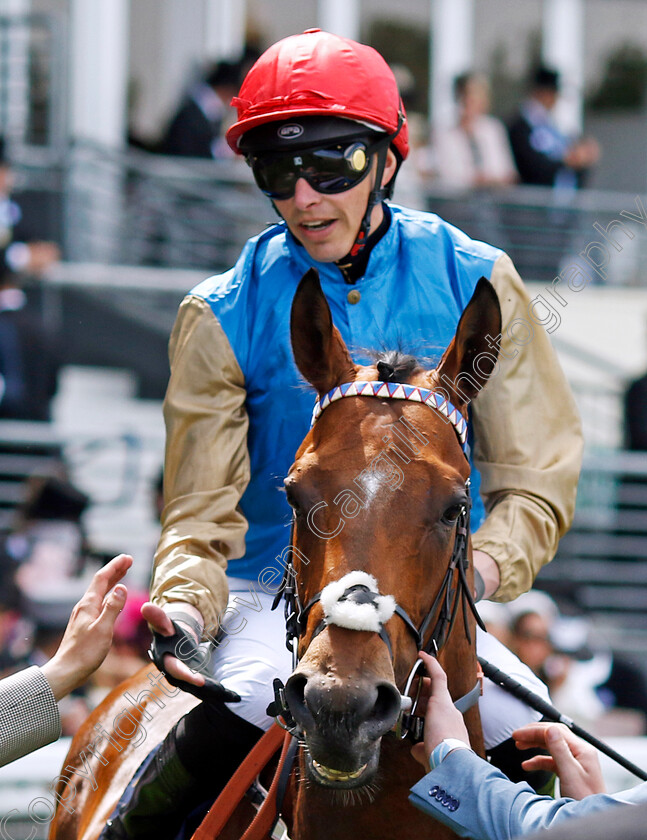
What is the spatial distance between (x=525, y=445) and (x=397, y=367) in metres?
0.65

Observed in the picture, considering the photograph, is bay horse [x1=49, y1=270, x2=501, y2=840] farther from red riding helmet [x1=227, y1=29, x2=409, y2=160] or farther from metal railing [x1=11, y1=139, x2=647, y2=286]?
metal railing [x1=11, y1=139, x2=647, y2=286]

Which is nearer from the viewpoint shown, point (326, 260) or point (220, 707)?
point (220, 707)

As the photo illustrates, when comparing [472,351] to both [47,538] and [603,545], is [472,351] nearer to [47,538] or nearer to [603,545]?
[47,538]

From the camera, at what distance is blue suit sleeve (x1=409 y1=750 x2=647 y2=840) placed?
6.40ft

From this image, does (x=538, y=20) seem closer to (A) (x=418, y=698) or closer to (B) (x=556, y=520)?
(B) (x=556, y=520)

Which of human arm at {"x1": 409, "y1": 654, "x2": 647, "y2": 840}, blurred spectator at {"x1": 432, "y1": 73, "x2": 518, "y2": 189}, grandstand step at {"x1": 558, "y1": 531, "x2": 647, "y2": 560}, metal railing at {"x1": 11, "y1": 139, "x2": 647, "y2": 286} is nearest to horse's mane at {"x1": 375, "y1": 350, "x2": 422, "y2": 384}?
human arm at {"x1": 409, "y1": 654, "x2": 647, "y2": 840}

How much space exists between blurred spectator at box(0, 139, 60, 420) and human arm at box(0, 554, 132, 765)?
4.43 metres

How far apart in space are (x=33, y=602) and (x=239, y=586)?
275cm

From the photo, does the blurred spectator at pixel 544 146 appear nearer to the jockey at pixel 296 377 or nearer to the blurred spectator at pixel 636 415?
the blurred spectator at pixel 636 415

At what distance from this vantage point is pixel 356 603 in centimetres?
200

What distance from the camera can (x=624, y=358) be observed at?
10.4 m

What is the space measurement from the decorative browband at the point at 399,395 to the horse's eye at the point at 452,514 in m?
0.21

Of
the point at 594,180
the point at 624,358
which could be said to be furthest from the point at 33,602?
the point at 594,180

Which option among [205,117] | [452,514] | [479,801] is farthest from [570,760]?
[205,117]
